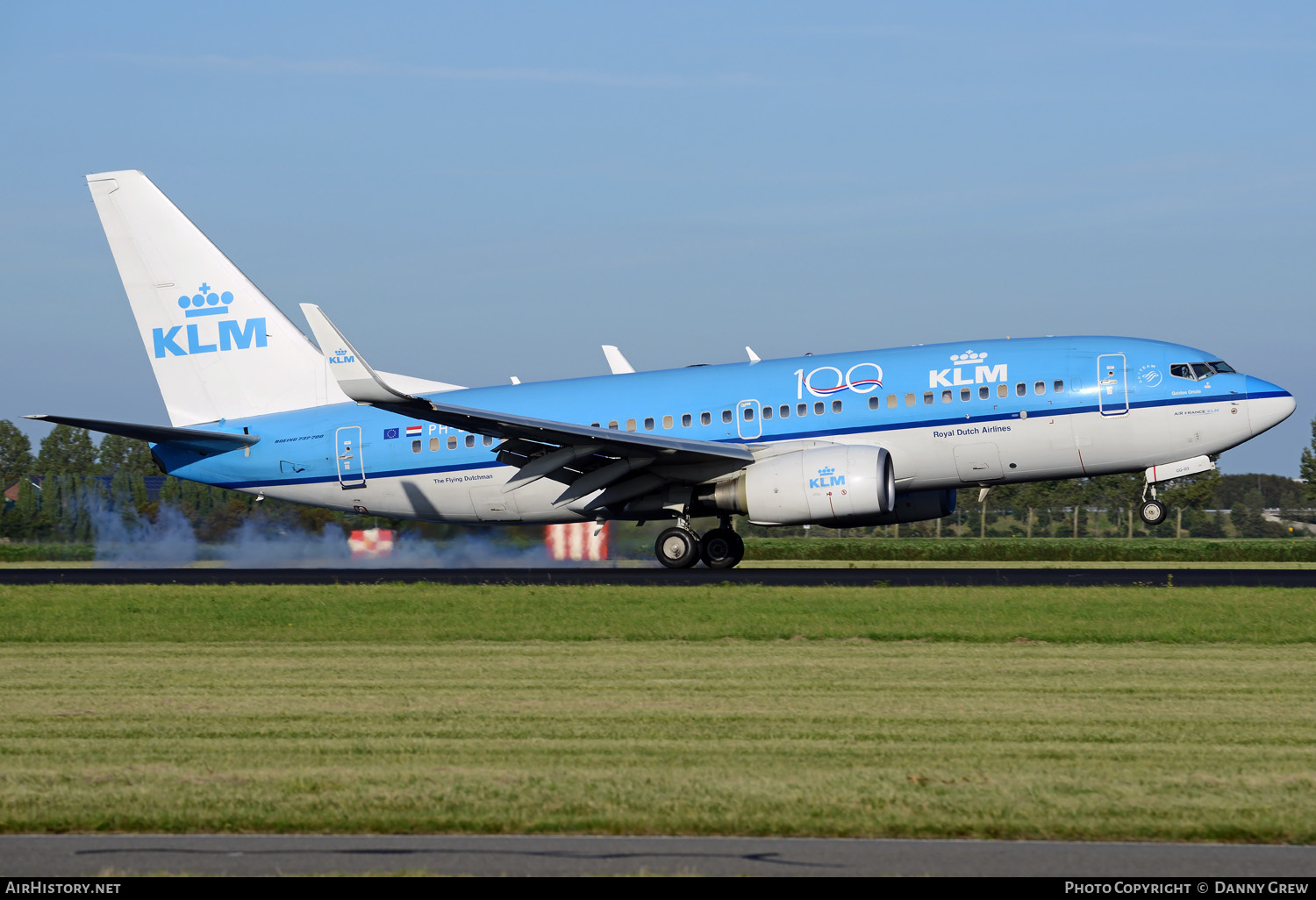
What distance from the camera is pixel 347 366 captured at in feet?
80.9

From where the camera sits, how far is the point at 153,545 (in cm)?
3934

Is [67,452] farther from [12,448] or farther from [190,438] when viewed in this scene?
[190,438]

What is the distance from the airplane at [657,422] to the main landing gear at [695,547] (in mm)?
44

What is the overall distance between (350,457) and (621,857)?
2603 cm

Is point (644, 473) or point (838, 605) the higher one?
point (644, 473)

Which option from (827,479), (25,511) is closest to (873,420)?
(827,479)

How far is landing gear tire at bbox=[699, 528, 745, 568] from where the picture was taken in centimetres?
3009

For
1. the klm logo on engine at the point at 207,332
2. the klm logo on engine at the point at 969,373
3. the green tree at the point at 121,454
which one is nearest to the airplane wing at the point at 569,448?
the klm logo on engine at the point at 969,373

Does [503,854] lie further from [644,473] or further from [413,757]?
[644,473]

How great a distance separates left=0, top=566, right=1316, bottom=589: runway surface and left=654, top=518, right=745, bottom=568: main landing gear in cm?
30

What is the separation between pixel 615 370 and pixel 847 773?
25706 mm

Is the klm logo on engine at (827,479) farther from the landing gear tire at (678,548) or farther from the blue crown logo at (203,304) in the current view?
the blue crown logo at (203,304)

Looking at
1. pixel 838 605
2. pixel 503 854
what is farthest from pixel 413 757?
pixel 838 605

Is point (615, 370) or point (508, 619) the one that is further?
point (615, 370)
